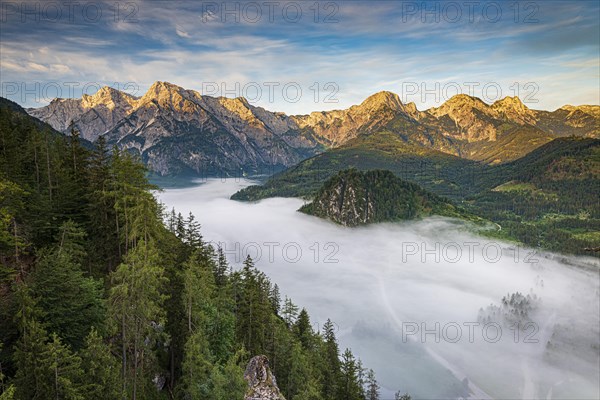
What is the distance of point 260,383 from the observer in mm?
25594

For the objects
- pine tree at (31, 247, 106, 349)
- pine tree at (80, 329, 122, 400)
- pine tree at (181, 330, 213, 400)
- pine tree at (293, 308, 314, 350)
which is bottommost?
pine tree at (293, 308, 314, 350)

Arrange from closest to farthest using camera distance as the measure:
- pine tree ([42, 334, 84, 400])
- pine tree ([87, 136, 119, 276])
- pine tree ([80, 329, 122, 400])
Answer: pine tree ([42, 334, 84, 400]), pine tree ([80, 329, 122, 400]), pine tree ([87, 136, 119, 276])

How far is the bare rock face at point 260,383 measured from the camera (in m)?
24.8

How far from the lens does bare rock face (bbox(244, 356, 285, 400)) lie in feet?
81.3

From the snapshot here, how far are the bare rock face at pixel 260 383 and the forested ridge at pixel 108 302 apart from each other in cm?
848

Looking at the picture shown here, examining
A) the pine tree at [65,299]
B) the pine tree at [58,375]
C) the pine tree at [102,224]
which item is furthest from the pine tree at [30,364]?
the pine tree at [102,224]

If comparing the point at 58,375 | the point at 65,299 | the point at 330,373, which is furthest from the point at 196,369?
the point at 330,373

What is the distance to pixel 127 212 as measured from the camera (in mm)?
46469

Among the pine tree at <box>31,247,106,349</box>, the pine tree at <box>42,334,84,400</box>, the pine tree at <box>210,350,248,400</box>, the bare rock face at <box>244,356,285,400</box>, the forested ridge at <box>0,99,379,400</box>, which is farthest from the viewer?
the pine tree at <box>210,350,248,400</box>

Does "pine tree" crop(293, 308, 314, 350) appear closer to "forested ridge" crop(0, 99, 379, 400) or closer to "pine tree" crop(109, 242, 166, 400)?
"forested ridge" crop(0, 99, 379, 400)

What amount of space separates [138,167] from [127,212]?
5908mm

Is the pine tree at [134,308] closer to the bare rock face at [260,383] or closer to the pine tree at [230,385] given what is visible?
the pine tree at [230,385]

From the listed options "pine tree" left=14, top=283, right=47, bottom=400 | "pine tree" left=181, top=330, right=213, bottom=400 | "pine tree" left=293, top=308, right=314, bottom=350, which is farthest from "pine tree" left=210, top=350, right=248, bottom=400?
"pine tree" left=293, top=308, right=314, bottom=350

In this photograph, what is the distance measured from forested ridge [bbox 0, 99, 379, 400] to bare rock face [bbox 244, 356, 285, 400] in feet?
27.8
